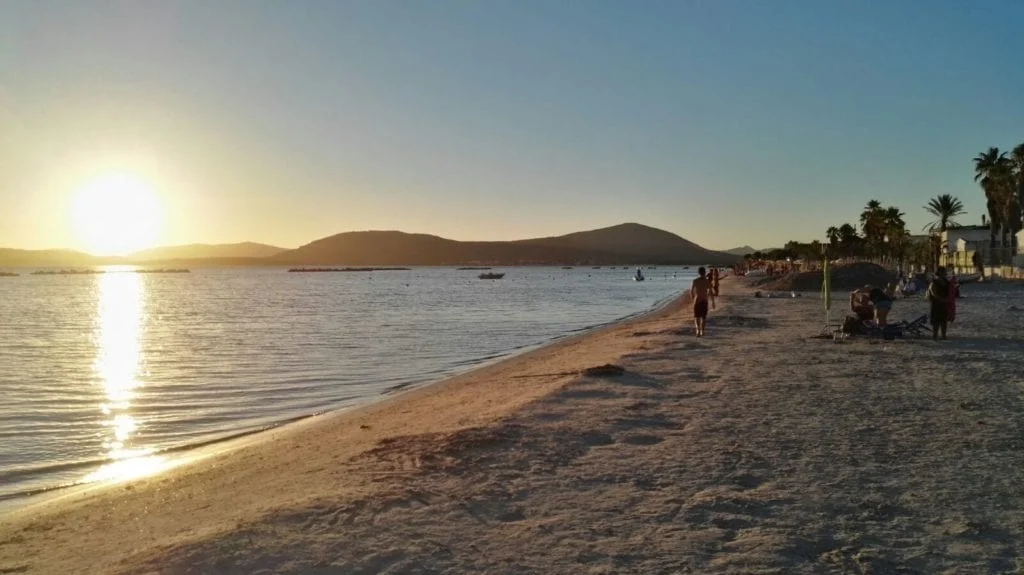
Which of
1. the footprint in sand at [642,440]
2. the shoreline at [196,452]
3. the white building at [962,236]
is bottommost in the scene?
the shoreline at [196,452]

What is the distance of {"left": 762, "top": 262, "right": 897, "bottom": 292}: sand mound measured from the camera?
177ft

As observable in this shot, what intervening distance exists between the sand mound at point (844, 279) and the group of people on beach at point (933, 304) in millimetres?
35948

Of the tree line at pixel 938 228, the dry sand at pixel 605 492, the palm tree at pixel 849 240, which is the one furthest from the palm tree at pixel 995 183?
the dry sand at pixel 605 492

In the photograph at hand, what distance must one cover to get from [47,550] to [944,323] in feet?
61.5

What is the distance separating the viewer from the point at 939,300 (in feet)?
60.1

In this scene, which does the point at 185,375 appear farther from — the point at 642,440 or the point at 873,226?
the point at 873,226

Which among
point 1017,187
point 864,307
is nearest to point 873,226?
point 1017,187

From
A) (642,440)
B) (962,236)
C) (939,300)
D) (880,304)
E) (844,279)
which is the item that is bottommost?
(642,440)

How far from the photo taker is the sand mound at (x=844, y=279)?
177 feet

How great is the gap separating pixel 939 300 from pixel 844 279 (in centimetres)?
3817

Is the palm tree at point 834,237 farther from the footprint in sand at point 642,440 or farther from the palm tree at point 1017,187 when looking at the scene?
the footprint in sand at point 642,440

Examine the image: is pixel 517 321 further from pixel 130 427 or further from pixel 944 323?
pixel 130 427

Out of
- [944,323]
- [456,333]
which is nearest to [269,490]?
[944,323]

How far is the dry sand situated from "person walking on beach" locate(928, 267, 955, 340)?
5.83 m
